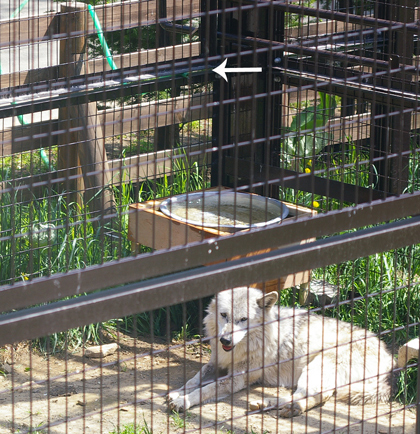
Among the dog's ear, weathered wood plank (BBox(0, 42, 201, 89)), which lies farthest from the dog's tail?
weathered wood plank (BBox(0, 42, 201, 89))

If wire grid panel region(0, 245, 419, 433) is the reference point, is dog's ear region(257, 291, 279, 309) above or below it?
above

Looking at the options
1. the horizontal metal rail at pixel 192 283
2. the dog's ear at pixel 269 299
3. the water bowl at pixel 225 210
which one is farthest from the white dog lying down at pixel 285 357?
the horizontal metal rail at pixel 192 283

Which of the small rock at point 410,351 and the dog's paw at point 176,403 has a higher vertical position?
the small rock at point 410,351

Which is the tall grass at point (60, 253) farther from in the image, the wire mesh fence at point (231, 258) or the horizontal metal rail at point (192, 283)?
the horizontal metal rail at point (192, 283)

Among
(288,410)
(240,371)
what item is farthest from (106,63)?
(288,410)

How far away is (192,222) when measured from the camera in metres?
4.58

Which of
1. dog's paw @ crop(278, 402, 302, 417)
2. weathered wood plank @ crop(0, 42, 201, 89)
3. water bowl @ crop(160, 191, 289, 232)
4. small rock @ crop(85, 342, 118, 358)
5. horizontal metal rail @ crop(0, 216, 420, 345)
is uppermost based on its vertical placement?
weathered wood plank @ crop(0, 42, 201, 89)

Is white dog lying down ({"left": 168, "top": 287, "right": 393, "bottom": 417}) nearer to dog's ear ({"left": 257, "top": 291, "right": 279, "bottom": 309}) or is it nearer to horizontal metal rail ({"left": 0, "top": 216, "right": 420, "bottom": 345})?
dog's ear ({"left": 257, "top": 291, "right": 279, "bottom": 309})

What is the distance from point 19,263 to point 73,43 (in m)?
1.68

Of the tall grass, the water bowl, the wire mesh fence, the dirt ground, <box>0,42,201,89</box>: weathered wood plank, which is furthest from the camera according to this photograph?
<box>0,42,201,89</box>: weathered wood plank

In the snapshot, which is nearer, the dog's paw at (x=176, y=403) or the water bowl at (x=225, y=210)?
the dog's paw at (x=176, y=403)

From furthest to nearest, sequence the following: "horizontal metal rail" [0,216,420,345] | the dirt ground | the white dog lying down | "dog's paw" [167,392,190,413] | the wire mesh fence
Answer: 1. the white dog lying down
2. "dog's paw" [167,392,190,413]
3. the dirt ground
4. the wire mesh fence
5. "horizontal metal rail" [0,216,420,345]

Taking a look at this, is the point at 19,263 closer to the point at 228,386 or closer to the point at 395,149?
the point at 228,386

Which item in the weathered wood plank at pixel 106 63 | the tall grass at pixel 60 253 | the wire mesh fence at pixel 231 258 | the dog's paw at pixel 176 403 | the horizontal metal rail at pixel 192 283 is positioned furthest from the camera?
the weathered wood plank at pixel 106 63
